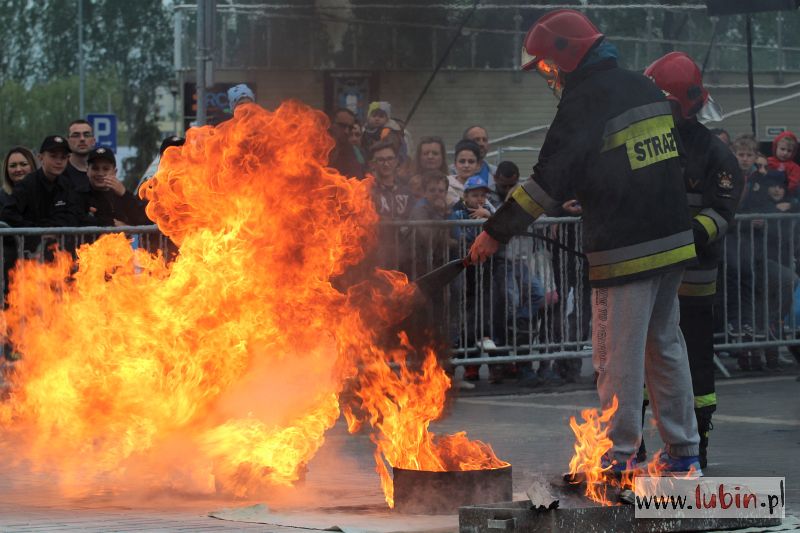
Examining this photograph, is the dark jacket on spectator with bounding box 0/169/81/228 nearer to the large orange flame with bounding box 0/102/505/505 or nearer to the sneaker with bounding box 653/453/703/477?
the large orange flame with bounding box 0/102/505/505

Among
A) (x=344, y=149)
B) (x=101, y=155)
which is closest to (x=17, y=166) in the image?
(x=101, y=155)

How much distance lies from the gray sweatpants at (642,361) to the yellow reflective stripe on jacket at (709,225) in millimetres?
694

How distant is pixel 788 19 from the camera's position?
2419 centimetres

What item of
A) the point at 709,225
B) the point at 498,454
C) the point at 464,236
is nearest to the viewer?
the point at 709,225

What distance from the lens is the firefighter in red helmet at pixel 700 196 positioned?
755cm

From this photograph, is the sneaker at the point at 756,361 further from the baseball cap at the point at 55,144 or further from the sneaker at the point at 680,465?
the sneaker at the point at 680,465

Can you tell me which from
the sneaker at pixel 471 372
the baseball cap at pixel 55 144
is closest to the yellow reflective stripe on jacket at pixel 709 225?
the sneaker at pixel 471 372

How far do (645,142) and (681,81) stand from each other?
3.94 feet

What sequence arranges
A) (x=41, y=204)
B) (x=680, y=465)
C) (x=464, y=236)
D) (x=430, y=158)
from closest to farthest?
(x=680, y=465)
(x=41, y=204)
(x=464, y=236)
(x=430, y=158)

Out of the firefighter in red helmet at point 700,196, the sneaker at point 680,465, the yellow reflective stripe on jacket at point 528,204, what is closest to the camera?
the yellow reflective stripe on jacket at point 528,204

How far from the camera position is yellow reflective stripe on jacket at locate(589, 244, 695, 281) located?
6.52 metres

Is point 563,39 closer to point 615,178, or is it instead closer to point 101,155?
point 615,178

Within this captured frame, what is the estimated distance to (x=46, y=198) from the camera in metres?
11.4

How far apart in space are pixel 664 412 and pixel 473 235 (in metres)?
5.08
